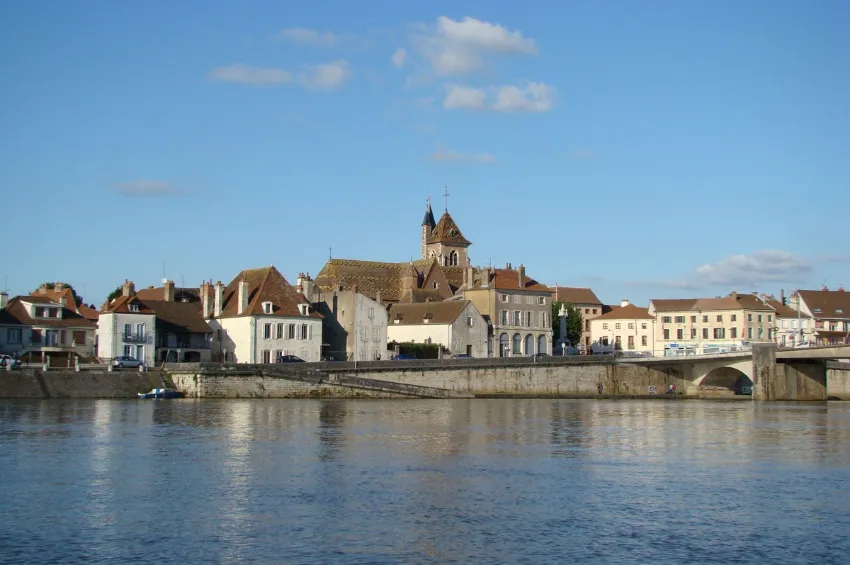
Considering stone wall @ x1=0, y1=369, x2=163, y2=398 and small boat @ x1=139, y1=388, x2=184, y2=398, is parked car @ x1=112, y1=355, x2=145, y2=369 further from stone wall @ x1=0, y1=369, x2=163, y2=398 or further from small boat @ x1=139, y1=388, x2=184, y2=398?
small boat @ x1=139, y1=388, x2=184, y2=398

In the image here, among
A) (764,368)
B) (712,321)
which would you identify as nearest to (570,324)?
(712,321)

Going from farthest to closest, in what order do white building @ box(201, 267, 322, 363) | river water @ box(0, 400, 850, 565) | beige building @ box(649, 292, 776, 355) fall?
beige building @ box(649, 292, 776, 355) → white building @ box(201, 267, 322, 363) → river water @ box(0, 400, 850, 565)

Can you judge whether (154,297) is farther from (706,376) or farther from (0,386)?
(706,376)

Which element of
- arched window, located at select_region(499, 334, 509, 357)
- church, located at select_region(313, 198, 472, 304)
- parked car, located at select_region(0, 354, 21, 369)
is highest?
church, located at select_region(313, 198, 472, 304)

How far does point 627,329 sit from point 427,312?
36.7 m

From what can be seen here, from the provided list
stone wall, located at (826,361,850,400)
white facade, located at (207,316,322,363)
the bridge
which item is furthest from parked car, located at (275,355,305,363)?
stone wall, located at (826,361,850,400)

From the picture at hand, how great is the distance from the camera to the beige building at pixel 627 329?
416 feet

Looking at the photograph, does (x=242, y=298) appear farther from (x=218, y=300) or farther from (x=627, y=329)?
(x=627, y=329)

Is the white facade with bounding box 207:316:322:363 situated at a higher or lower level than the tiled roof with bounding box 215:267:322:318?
lower

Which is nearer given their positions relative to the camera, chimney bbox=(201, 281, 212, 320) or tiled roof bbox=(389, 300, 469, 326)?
chimney bbox=(201, 281, 212, 320)

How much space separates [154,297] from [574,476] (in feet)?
236

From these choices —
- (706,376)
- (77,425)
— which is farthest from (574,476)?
(706,376)

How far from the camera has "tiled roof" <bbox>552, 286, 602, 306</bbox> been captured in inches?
5517

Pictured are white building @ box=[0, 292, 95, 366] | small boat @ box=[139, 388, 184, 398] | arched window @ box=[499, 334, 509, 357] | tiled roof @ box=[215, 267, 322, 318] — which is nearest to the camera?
small boat @ box=[139, 388, 184, 398]
